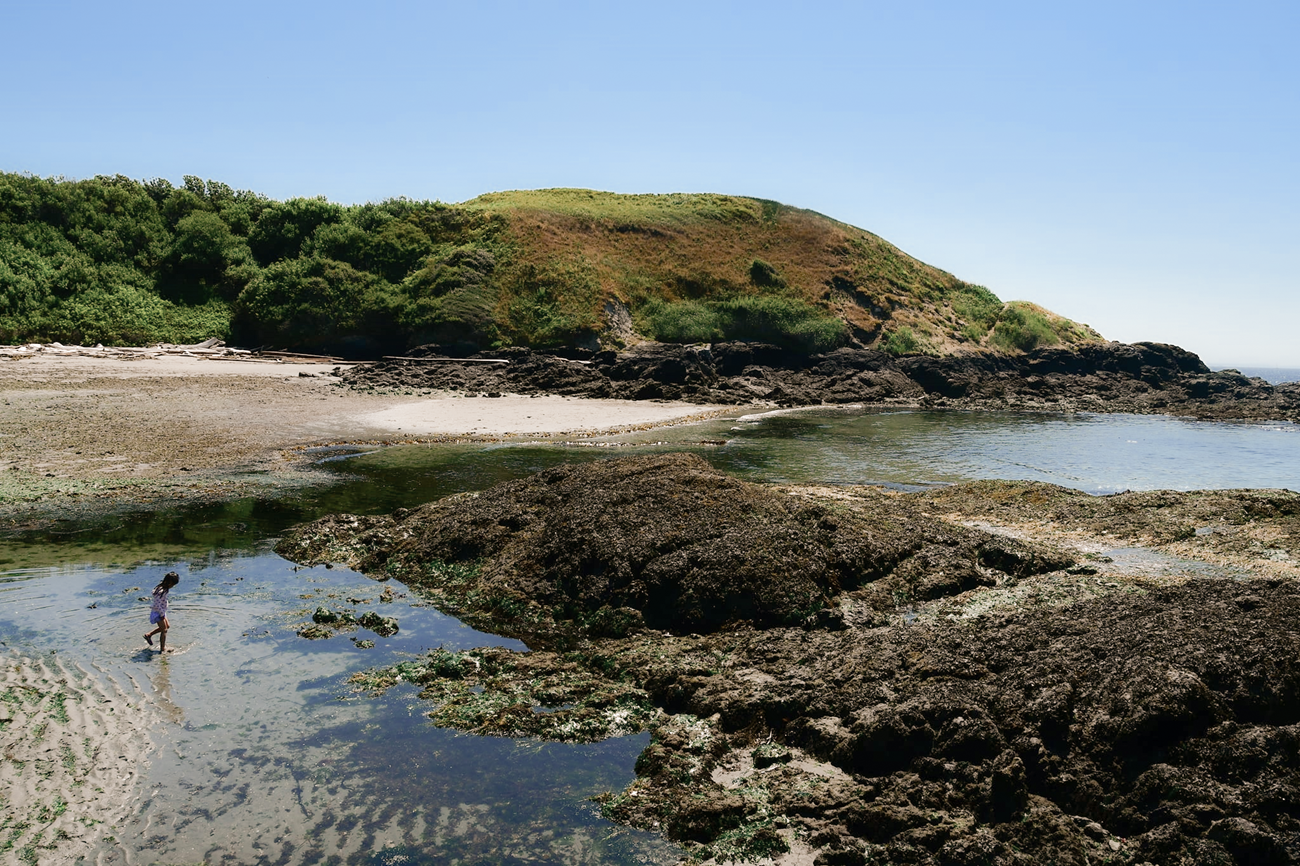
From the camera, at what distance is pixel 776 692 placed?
9.52 metres

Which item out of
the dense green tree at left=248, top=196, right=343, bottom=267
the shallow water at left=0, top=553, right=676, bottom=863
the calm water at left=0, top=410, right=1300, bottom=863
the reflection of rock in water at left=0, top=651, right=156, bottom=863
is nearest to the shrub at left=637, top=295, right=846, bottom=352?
the dense green tree at left=248, top=196, right=343, bottom=267

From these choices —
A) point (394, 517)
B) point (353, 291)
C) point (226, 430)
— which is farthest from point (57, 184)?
point (394, 517)

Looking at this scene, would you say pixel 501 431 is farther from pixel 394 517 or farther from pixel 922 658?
pixel 922 658

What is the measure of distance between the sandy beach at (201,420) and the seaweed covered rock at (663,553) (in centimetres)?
807

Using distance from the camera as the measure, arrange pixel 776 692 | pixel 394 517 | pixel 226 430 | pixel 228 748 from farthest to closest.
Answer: pixel 226 430, pixel 394 517, pixel 776 692, pixel 228 748

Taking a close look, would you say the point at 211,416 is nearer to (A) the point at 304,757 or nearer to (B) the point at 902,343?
(A) the point at 304,757

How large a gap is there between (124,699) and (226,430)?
73.2 feet

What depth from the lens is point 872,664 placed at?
965cm

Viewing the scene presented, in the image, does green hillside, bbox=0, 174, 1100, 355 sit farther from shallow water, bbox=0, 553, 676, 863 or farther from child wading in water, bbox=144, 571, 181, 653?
child wading in water, bbox=144, 571, 181, 653

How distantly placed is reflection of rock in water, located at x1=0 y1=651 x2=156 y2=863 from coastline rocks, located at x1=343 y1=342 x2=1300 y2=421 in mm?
36633

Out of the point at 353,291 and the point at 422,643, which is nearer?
the point at 422,643

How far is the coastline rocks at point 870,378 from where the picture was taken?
51250 mm

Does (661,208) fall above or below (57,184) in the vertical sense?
above

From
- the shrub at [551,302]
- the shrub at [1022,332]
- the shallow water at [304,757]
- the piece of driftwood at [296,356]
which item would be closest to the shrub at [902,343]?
the shrub at [1022,332]
